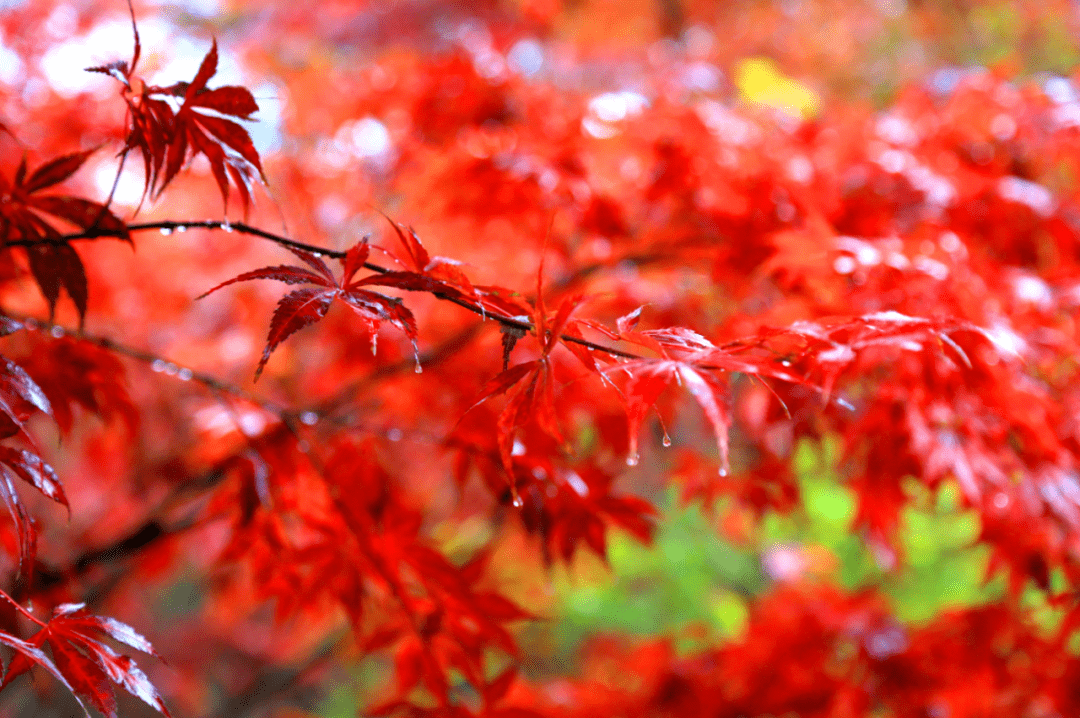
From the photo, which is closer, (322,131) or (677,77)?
(677,77)

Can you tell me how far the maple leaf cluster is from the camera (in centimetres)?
84

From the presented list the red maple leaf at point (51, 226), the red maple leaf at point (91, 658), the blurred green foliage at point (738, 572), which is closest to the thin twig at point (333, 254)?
the red maple leaf at point (51, 226)

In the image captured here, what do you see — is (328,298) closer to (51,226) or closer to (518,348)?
(51,226)

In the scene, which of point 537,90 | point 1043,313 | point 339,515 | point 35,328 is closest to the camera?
point 35,328

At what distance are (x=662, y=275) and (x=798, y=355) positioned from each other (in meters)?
1.68

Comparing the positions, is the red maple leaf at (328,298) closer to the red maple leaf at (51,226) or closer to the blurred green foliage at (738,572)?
the red maple leaf at (51,226)

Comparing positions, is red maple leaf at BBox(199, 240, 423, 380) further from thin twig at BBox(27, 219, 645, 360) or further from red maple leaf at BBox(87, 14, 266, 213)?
red maple leaf at BBox(87, 14, 266, 213)

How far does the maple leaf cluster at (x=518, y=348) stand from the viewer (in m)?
0.84

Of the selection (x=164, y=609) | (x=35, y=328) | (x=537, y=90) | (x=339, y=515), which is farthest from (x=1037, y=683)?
(x=164, y=609)

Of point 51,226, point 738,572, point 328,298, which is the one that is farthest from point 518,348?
point 738,572

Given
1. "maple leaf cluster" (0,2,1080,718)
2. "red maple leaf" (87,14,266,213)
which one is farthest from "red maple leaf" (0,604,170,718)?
"red maple leaf" (87,14,266,213)

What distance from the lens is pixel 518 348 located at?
229 centimetres

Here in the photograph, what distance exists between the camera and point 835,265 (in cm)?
136

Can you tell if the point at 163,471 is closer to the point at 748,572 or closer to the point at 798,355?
the point at 798,355
